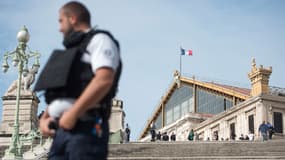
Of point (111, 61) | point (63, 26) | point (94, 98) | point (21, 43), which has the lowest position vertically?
point (94, 98)

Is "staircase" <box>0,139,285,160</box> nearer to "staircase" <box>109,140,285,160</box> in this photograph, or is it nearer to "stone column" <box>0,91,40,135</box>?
"staircase" <box>109,140,285,160</box>

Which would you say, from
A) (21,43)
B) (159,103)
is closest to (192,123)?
(159,103)

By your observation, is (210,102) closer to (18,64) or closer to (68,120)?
(18,64)

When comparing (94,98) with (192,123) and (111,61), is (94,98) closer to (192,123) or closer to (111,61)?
(111,61)

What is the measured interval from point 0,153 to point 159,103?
5486 cm

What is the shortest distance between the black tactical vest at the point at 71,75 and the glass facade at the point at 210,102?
58792 millimetres

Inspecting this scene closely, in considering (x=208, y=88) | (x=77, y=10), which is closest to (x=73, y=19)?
(x=77, y=10)

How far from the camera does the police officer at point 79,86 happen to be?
12.9 ft

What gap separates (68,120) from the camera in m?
3.88

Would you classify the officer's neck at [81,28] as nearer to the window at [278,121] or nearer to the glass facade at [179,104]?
the window at [278,121]

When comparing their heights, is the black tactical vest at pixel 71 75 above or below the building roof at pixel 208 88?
below

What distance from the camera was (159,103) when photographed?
8169 centimetres

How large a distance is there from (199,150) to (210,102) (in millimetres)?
43080

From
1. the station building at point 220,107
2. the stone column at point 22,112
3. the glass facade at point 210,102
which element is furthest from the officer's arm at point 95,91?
the glass facade at point 210,102
